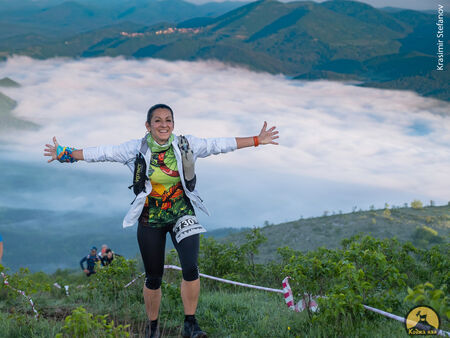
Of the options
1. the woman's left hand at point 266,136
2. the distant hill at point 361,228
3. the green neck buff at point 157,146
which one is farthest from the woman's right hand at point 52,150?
the distant hill at point 361,228

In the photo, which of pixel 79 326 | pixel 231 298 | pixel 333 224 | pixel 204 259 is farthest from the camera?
pixel 333 224

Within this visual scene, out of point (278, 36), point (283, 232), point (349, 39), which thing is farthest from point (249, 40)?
point (283, 232)

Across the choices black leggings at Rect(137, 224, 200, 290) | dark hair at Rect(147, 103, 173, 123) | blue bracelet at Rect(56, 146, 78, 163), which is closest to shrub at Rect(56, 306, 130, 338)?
black leggings at Rect(137, 224, 200, 290)

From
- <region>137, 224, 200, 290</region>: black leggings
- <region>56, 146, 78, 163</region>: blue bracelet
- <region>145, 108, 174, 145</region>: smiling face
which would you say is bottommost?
<region>137, 224, 200, 290</region>: black leggings

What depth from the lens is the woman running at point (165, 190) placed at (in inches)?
209

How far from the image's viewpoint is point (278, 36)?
19612cm

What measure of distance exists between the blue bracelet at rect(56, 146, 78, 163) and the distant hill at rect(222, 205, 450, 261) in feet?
86.3

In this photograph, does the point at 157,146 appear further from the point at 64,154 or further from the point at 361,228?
the point at 361,228

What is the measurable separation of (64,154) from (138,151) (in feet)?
3.27

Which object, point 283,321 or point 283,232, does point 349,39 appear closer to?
point 283,232

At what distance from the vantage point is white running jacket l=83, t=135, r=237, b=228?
5340 millimetres

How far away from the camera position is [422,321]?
190 inches

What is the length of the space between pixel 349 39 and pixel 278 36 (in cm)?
3255

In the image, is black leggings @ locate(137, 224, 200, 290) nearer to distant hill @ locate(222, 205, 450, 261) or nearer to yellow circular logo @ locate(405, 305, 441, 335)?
yellow circular logo @ locate(405, 305, 441, 335)
